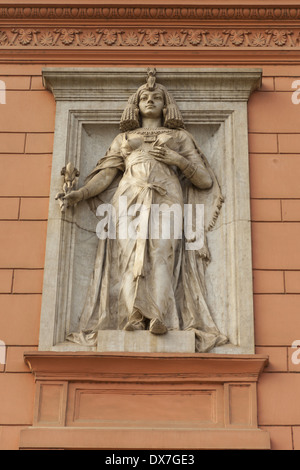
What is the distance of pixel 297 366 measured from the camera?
7.70 metres

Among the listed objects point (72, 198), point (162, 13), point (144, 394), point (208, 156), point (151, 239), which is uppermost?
point (162, 13)

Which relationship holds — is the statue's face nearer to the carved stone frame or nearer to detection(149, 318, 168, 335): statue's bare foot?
the carved stone frame

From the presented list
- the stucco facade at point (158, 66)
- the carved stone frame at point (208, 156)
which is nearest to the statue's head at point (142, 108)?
the carved stone frame at point (208, 156)

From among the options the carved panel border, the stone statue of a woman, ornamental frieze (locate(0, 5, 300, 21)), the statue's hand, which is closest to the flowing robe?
the stone statue of a woman

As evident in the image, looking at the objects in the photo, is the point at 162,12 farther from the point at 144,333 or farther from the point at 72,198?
the point at 144,333

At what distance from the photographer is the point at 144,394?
7562mm

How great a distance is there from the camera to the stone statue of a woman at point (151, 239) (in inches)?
311

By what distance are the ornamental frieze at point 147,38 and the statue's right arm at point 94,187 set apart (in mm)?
1460

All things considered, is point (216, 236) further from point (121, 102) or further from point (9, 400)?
point (9, 400)

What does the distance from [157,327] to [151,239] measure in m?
0.86

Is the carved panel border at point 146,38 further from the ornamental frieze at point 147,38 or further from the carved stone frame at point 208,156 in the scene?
the carved stone frame at point 208,156

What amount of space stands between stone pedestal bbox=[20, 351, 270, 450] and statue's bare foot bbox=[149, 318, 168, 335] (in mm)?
214

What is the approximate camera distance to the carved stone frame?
793cm

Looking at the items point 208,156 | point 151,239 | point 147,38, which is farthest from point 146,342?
point 147,38
